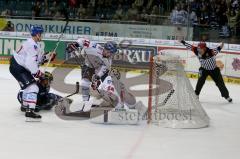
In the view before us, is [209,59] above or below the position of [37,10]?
below

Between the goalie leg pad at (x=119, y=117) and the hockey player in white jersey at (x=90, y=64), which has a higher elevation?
the hockey player in white jersey at (x=90, y=64)

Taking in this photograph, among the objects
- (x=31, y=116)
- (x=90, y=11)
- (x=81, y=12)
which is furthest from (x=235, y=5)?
(x=31, y=116)

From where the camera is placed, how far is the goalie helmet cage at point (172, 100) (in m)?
7.88

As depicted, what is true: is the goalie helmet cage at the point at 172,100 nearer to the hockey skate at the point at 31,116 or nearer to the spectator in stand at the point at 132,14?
the hockey skate at the point at 31,116

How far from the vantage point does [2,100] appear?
9.54 metres

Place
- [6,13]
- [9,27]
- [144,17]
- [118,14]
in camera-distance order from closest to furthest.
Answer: [144,17] < [118,14] < [9,27] < [6,13]

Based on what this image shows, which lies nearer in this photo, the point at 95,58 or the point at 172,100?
the point at 172,100

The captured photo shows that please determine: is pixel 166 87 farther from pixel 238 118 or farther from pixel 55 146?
pixel 55 146

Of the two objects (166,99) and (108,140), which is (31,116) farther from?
(166,99)

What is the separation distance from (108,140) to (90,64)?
215 cm

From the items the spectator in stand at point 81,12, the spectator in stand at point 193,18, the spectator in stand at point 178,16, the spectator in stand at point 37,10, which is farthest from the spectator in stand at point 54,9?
the spectator in stand at point 193,18

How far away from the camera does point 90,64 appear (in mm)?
8656

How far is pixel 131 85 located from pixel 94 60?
3.43m

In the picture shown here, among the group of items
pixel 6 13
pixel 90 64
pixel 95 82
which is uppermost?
pixel 6 13
